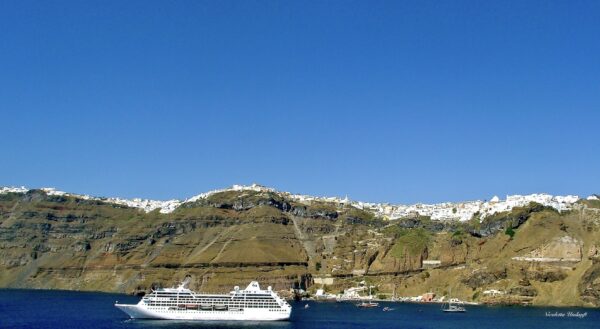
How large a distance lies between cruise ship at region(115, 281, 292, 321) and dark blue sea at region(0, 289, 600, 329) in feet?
9.40

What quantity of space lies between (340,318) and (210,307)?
2421 cm

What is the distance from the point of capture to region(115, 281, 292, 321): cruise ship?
122500 mm

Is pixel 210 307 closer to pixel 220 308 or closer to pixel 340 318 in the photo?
pixel 220 308

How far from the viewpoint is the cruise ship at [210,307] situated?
122500 mm

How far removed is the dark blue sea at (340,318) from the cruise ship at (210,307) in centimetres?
287

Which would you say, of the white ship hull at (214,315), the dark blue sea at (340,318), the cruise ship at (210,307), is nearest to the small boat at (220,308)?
the cruise ship at (210,307)

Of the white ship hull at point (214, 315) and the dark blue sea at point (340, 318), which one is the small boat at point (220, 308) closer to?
the white ship hull at point (214, 315)

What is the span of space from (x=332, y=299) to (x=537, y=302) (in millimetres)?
52247

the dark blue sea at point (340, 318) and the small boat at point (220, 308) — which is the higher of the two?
the small boat at point (220, 308)

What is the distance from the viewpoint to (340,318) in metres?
134

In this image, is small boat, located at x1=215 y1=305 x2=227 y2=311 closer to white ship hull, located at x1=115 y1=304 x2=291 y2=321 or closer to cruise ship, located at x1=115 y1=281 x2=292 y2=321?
cruise ship, located at x1=115 y1=281 x2=292 y2=321

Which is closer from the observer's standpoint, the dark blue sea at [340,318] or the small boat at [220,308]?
the dark blue sea at [340,318]

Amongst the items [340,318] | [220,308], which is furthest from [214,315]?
[340,318]

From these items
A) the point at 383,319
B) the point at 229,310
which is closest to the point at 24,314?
the point at 229,310
